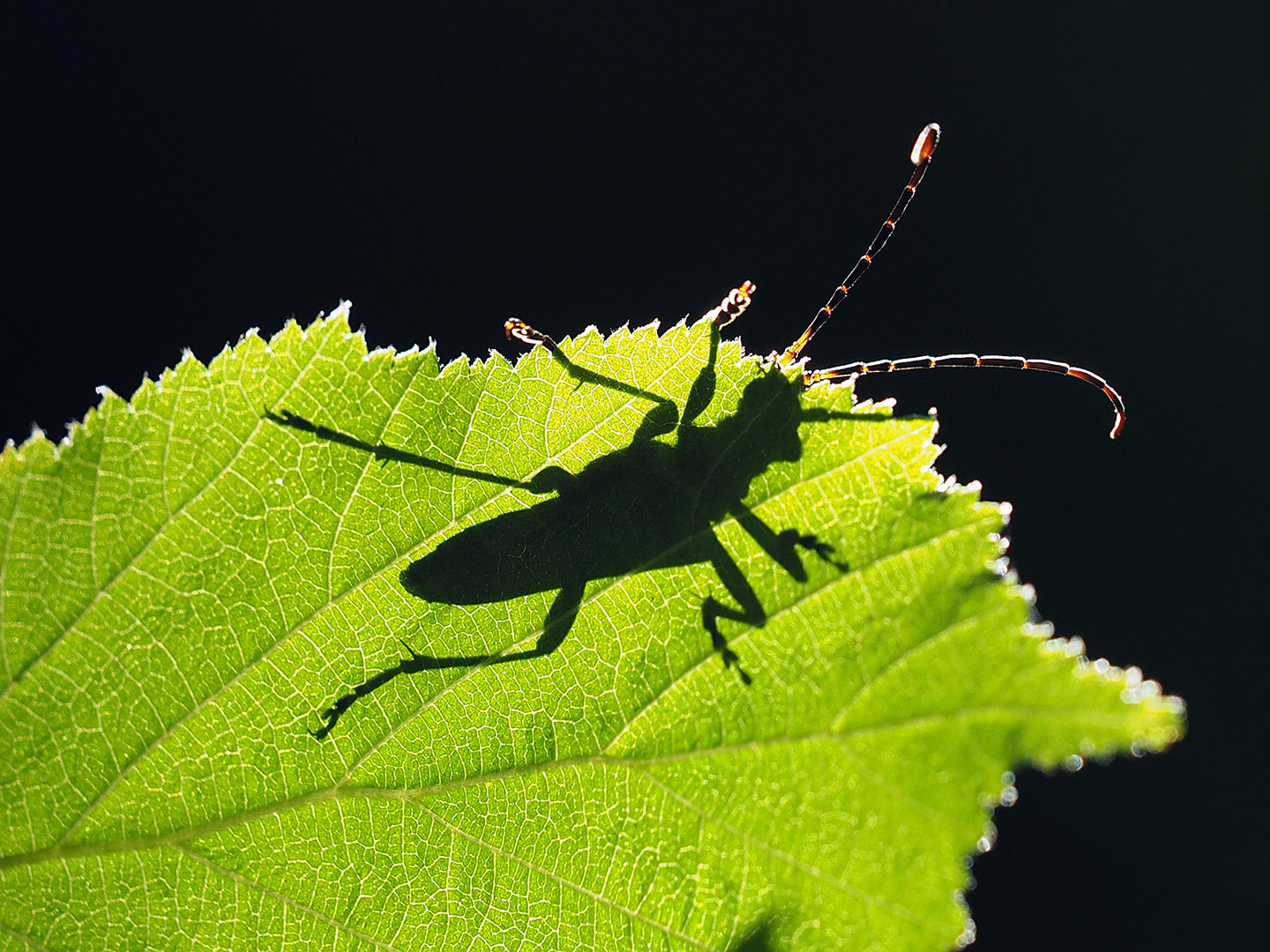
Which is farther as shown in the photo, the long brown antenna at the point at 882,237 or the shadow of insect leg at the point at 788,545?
the long brown antenna at the point at 882,237

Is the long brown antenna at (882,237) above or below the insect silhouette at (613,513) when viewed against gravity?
above

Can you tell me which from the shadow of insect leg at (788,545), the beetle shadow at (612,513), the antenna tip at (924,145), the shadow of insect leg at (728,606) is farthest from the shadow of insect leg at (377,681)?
the antenna tip at (924,145)

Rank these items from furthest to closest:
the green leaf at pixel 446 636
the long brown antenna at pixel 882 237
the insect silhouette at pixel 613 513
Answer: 1. the long brown antenna at pixel 882 237
2. the insect silhouette at pixel 613 513
3. the green leaf at pixel 446 636

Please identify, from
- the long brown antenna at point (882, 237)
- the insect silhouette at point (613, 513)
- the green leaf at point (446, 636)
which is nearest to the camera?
the green leaf at point (446, 636)

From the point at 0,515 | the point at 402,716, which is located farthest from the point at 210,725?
the point at 0,515

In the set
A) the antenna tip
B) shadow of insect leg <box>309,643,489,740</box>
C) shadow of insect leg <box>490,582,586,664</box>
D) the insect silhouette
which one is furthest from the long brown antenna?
shadow of insect leg <box>309,643,489,740</box>

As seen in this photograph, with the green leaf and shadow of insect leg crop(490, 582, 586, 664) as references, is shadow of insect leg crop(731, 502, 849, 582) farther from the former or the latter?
shadow of insect leg crop(490, 582, 586, 664)

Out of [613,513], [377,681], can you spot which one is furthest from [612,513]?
[377,681]

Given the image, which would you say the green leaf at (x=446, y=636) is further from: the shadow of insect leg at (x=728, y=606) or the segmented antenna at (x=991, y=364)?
the segmented antenna at (x=991, y=364)

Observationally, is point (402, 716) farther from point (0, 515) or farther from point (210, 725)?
point (0, 515)
